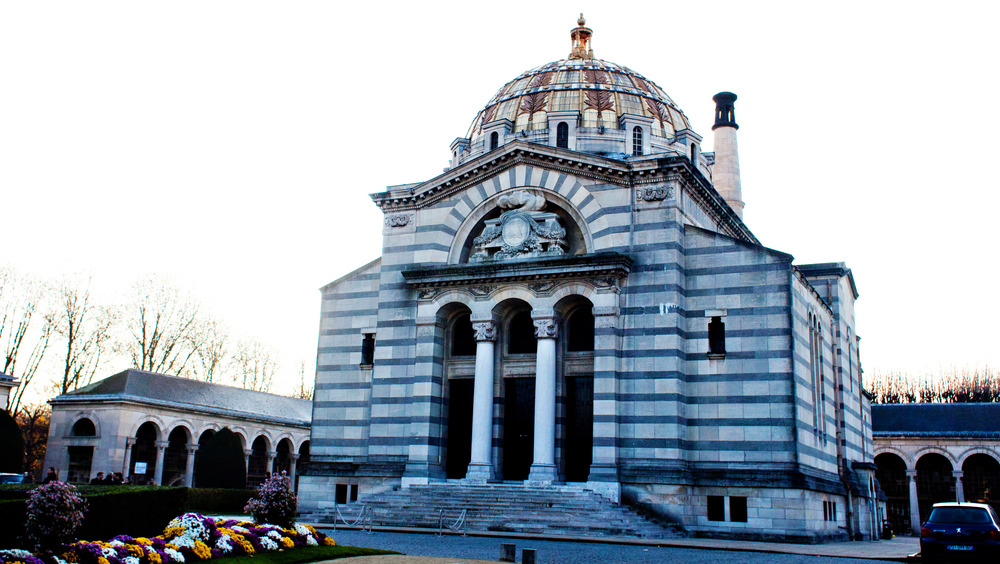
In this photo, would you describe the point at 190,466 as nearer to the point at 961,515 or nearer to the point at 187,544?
the point at 187,544

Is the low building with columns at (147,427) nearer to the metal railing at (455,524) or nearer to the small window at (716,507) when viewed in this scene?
the metal railing at (455,524)

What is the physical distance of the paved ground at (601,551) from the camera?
21.1 meters

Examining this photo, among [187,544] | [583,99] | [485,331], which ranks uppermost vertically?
[583,99]

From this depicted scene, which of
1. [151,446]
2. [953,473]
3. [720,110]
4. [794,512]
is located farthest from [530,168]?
[953,473]

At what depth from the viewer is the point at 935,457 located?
59.0 metres

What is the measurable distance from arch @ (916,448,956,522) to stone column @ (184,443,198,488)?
44928mm

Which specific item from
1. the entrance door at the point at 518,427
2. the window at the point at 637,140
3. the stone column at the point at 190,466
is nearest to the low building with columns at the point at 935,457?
the window at the point at 637,140

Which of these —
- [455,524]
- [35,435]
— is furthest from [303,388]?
[455,524]

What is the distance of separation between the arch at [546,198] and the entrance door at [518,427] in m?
5.73

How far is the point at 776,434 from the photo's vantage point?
3056 cm

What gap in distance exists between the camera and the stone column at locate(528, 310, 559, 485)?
3252 cm

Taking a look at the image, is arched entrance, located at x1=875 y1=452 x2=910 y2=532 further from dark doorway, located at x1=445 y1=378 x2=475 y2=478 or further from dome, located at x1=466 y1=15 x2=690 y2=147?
dark doorway, located at x1=445 y1=378 x2=475 y2=478

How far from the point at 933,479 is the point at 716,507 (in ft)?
117

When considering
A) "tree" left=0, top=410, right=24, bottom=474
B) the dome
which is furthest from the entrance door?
"tree" left=0, top=410, right=24, bottom=474
